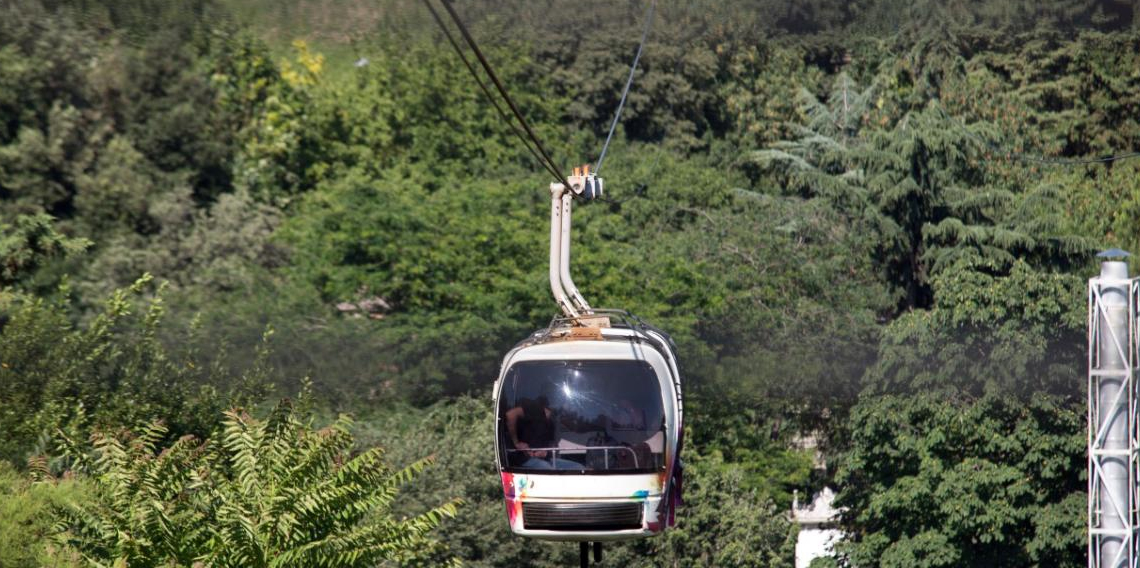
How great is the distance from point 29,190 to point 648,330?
25703mm

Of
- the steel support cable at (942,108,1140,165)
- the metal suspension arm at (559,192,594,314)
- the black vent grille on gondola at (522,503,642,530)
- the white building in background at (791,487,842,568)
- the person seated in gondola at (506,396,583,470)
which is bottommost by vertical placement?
the white building in background at (791,487,842,568)

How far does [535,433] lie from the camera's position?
10.5 metres

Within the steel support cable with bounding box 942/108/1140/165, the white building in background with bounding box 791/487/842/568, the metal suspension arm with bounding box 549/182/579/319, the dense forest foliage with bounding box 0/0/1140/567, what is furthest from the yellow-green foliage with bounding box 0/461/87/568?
the steel support cable with bounding box 942/108/1140/165

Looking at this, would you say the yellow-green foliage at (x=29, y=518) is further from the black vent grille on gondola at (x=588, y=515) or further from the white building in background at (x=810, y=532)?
the white building in background at (x=810, y=532)

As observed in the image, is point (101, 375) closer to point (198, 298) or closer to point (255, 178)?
point (198, 298)

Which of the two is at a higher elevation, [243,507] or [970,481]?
[970,481]

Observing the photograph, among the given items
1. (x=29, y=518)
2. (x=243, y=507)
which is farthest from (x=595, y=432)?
(x=29, y=518)

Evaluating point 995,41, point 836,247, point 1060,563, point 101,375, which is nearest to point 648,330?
point 101,375

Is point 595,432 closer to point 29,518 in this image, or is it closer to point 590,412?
point 590,412

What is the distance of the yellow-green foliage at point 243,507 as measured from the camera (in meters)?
10.1

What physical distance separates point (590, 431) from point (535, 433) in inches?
16.5

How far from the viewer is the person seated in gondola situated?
10.4 metres

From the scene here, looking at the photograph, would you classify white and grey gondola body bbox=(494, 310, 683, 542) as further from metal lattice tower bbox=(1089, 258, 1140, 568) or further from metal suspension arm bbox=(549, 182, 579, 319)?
metal lattice tower bbox=(1089, 258, 1140, 568)

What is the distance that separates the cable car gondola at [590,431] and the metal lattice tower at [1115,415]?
854 centimetres
